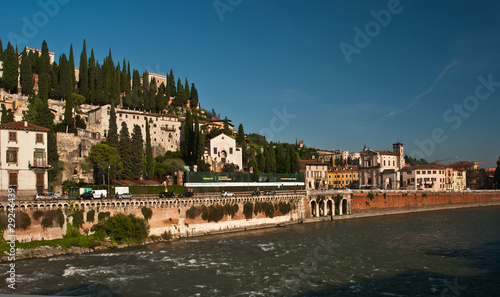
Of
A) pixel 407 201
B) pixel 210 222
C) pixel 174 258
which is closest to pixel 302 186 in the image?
pixel 407 201

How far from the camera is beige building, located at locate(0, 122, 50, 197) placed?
38.9 metres

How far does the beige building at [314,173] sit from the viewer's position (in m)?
99.8

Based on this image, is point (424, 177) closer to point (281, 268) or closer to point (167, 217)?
point (167, 217)

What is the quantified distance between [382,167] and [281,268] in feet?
273

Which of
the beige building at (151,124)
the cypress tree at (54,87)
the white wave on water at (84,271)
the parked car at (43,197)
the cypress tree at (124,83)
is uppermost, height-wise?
the cypress tree at (124,83)

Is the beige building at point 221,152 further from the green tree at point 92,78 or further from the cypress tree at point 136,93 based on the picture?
the green tree at point 92,78

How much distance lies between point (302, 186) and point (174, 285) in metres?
49.9

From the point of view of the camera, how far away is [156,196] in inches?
1640

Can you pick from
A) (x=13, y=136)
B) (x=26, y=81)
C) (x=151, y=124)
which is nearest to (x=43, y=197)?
(x=13, y=136)

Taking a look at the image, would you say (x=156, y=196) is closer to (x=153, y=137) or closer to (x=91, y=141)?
(x=91, y=141)

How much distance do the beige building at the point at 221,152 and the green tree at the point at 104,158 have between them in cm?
2202

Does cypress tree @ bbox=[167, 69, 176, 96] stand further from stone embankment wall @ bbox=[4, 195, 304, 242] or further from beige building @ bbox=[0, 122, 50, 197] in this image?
beige building @ bbox=[0, 122, 50, 197]

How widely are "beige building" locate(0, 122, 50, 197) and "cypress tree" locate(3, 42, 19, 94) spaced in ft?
129

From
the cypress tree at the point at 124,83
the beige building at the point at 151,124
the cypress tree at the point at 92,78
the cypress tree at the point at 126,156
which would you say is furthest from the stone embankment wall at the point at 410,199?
the cypress tree at the point at 124,83
